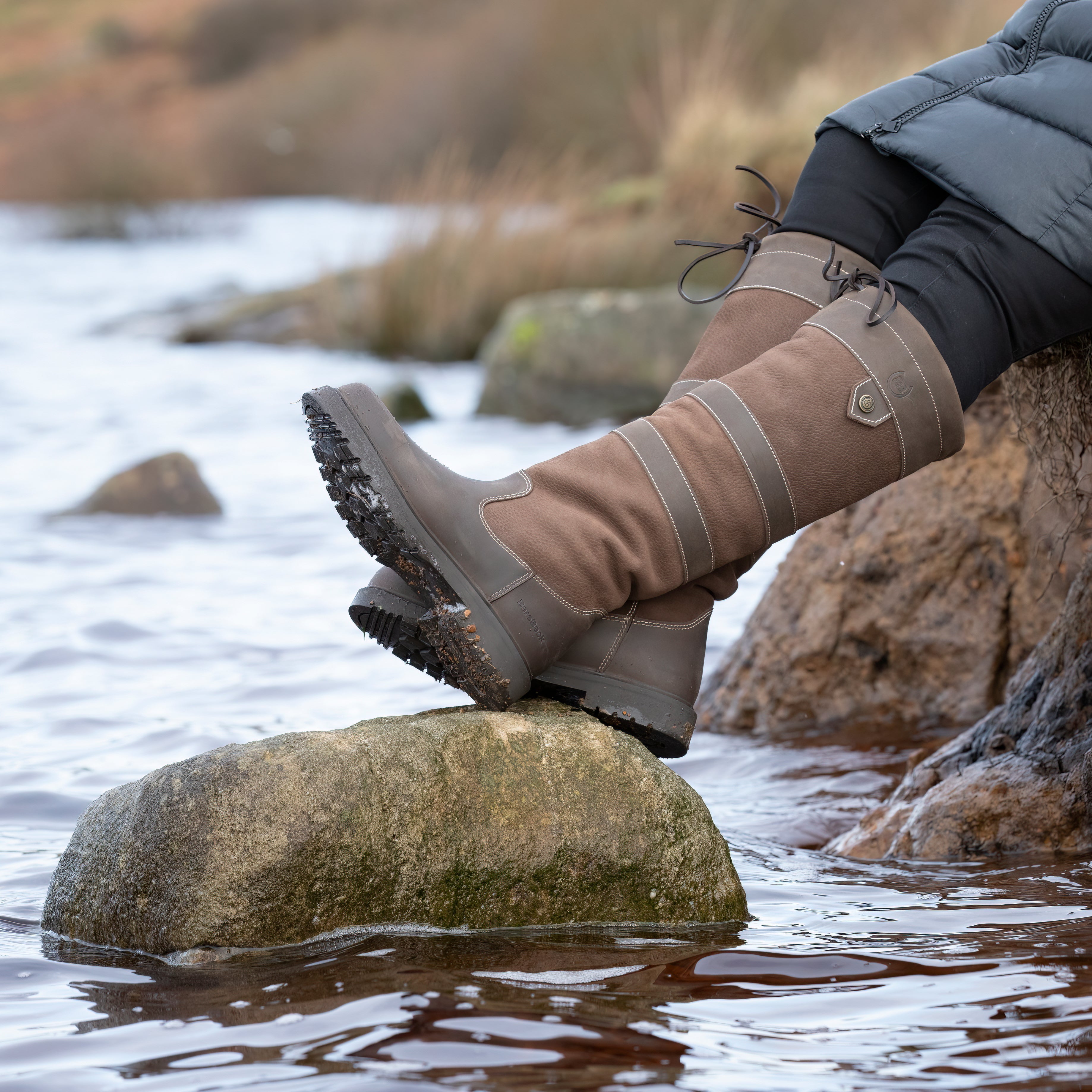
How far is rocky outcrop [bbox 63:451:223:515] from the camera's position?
17.5 ft

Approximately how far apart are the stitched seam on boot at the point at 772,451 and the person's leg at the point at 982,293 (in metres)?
0.26

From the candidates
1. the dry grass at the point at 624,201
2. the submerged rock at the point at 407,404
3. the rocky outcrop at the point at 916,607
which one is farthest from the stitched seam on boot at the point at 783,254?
the dry grass at the point at 624,201

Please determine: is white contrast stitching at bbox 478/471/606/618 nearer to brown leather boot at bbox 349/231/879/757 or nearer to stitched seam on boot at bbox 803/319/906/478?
brown leather boot at bbox 349/231/879/757

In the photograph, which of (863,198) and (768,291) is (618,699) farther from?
(863,198)

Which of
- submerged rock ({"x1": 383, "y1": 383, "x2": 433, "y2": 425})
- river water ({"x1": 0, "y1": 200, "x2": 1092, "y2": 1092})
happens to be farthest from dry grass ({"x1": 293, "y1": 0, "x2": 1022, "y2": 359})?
river water ({"x1": 0, "y1": 200, "x2": 1092, "y2": 1092})

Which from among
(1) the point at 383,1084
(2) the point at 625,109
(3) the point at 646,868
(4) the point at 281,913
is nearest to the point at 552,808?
(3) the point at 646,868

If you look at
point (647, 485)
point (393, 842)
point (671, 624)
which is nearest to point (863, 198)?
point (647, 485)

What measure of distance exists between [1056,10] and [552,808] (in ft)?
4.49

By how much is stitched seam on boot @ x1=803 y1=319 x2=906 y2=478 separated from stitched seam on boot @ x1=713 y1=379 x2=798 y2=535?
150 mm

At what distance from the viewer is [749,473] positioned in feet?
6.27

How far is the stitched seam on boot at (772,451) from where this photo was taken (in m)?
1.90

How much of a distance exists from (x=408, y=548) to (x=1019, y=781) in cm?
109

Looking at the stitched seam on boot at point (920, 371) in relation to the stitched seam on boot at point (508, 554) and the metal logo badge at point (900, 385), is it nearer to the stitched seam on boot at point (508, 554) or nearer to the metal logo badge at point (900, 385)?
the metal logo badge at point (900, 385)

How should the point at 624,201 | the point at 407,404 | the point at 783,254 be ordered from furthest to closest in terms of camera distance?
the point at 624,201 < the point at 407,404 < the point at 783,254
